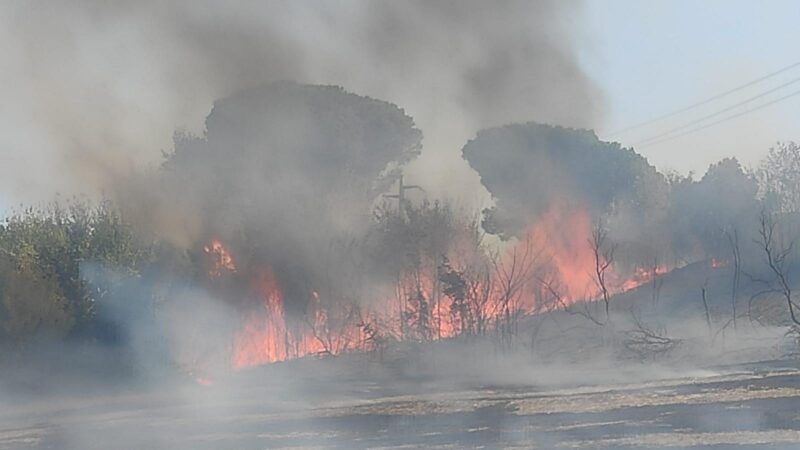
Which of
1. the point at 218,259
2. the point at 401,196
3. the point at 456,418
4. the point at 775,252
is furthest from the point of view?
the point at 401,196

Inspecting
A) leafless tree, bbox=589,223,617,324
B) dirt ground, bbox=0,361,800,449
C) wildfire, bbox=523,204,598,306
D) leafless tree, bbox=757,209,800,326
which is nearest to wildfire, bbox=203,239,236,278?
dirt ground, bbox=0,361,800,449

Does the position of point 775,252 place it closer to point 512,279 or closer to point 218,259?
point 512,279

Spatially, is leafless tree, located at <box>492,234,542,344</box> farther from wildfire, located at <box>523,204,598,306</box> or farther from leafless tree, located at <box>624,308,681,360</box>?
leafless tree, located at <box>624,308,681,360</box>

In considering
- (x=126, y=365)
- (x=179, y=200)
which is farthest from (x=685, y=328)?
(x=179, y=200)

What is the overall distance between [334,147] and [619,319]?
12232 millimetres

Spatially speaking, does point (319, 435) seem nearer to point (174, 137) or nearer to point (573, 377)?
point (573, 377)

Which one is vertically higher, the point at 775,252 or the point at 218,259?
the point at 218,259

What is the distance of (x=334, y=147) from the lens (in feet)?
111

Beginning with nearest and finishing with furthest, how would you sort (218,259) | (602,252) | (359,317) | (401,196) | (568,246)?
(359,317), (218,259), (401,196), (602,252), (568,246)

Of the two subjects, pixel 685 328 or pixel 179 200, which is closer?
pixel 685 328

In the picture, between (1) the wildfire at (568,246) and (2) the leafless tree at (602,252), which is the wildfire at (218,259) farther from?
(2) the leafless tree at (602,252)

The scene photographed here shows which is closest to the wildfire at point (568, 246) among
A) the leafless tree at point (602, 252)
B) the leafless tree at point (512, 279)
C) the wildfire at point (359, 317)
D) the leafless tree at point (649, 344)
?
the leafless tree at point (602, 252)

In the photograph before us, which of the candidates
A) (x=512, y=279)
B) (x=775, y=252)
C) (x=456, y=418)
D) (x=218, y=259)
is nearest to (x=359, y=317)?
(x=512, y=279)

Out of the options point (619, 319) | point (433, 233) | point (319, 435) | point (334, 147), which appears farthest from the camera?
point (334, 147)
